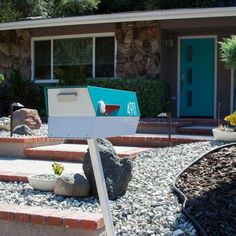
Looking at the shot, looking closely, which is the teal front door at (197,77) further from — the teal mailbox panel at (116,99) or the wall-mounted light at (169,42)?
the teal mailbox panel at (116,99)

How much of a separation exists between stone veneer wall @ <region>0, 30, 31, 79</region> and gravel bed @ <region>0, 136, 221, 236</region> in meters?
9.21

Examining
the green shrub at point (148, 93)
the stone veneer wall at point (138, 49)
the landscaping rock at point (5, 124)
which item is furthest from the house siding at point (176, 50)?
the landscaping rock at point (5, 124)

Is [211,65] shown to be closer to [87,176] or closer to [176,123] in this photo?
[176,123]

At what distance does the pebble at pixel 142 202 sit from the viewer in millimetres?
4391

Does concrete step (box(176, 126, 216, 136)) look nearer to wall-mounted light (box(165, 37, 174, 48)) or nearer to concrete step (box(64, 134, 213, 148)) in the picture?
concrete step (box(64, 134, 213, 148))

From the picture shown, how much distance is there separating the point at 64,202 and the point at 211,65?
958 cm

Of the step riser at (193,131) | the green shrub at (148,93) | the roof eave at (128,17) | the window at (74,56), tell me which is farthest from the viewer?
the window at (74,56)

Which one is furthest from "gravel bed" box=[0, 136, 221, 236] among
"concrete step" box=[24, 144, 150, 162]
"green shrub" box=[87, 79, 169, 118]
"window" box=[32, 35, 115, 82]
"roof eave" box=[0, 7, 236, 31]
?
"window" box=[32, 35, 115, 82]

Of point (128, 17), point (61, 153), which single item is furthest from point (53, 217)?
point (128, 17)

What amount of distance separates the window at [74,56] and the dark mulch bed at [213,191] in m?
8.08

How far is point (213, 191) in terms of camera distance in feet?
16.4

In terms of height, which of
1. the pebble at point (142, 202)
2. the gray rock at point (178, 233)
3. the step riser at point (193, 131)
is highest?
the step riser at point (193, 131)

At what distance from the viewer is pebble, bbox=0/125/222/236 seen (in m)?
4.39

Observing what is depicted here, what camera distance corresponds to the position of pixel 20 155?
827 cm
